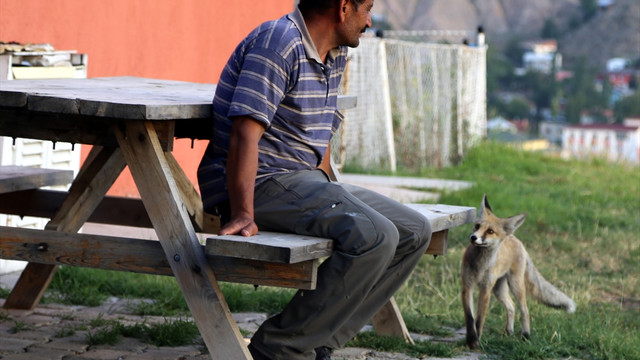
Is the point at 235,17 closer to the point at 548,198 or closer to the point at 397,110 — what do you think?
the point at 548,198

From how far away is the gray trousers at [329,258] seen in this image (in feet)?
10.8

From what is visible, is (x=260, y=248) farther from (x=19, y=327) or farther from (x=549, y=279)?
(x=549, y=279)

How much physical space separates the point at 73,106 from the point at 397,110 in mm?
10396

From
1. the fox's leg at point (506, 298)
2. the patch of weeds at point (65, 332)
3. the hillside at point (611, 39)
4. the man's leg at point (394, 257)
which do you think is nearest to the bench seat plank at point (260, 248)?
the man's leg at point (394, 257)

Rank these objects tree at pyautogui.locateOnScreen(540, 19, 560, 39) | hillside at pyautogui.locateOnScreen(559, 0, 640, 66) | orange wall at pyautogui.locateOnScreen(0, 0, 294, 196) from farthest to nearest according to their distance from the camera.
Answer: tree at pyautogui.locateOnScreen(540, 19, 560, 39) → hillside at pyautogui.locateOnScreen(559, 0, 640, 66) → orange wall at pyautogui.locateOnScreen(0, 0, 294, 196)

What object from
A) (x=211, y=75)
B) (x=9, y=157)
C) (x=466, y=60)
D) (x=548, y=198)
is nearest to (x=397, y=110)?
(x=466, y=60)

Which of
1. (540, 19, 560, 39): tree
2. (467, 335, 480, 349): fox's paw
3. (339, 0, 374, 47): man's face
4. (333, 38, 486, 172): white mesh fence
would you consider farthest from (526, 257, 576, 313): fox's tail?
(540, 19, 560, 39): tree

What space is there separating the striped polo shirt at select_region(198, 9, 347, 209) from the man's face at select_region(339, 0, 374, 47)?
0.33ft

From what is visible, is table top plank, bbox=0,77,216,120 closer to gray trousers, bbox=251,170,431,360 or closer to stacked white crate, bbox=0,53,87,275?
gray trousers, bbox=251,170,431,360

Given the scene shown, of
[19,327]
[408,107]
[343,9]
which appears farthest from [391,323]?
[408,107]

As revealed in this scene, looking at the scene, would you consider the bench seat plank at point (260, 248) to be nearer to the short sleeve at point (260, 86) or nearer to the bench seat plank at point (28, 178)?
the short sleeve at point (260, 86)

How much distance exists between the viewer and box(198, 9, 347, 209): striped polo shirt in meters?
3.26

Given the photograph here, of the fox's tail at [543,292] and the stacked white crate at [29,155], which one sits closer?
the fox's tail at [543,292]

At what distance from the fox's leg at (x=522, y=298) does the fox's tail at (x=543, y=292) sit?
78 millimetres
